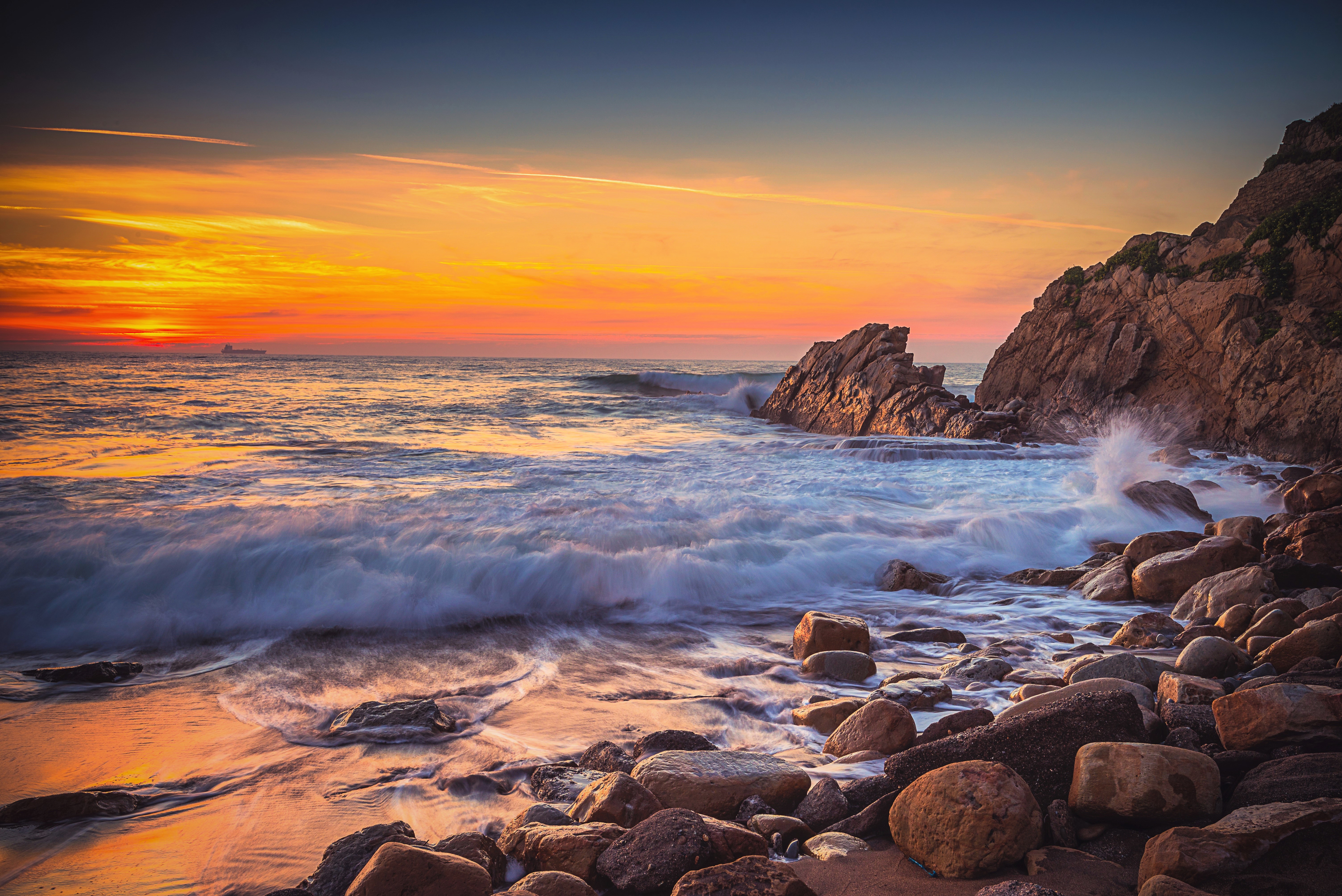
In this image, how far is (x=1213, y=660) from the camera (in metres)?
4.23

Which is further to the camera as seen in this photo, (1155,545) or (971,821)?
(1155,545)

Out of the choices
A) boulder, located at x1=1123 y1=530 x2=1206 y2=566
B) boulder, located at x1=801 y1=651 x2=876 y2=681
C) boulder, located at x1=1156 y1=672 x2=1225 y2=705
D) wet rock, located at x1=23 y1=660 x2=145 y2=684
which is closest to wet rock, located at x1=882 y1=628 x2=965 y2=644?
boulder, located at x1=801 y1=651 x2=876 y2=681

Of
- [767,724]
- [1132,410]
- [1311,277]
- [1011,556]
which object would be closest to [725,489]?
[1011,556]

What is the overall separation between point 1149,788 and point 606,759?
2.57m

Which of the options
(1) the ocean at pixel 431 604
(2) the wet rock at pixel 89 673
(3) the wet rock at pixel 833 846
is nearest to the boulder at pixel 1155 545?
(1) the ocean at pixel 431 604

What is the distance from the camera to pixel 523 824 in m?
3.07

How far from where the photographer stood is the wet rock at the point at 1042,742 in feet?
9.43

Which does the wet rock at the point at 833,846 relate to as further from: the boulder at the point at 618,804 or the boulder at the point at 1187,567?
the boulder at the point at 1187,567

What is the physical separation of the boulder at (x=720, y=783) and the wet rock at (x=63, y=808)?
104 inches

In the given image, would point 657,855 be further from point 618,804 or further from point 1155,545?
point 1155,545

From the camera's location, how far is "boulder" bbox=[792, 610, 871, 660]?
581 centimetres

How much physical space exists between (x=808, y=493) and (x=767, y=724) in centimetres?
876

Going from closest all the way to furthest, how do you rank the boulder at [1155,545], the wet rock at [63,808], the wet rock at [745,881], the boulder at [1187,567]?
the wet rock at [745,881], the wet rock at [63,808], the boulder at [1187,567], the boulder at [1155,545]

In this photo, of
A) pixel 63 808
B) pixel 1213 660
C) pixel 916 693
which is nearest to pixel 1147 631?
pixel 1213 660
